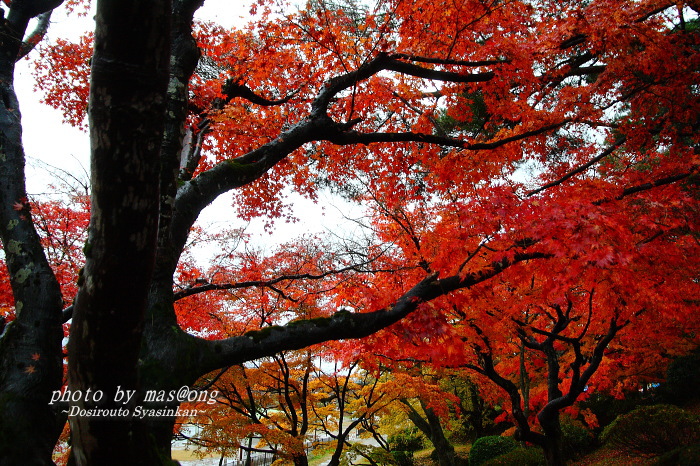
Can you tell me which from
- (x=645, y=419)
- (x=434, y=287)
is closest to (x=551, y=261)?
(x=434, y=287)

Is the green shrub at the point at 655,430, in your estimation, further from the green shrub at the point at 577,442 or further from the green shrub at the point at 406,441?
the green shrub at the point at 406,441

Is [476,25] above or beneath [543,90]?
above

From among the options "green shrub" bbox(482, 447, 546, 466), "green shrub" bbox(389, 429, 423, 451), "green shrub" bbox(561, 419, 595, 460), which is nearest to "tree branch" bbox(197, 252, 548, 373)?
"green shrub" bbox(482, 447, 546, 466)

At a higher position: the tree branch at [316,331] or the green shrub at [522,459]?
the tree branch at [316,331]

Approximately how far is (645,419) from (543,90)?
25.8ft

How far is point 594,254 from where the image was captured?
3.83m

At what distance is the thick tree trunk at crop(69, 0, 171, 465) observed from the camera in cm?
150

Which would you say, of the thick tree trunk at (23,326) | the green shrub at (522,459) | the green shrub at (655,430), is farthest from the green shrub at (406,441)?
the thick tree trunk at (23,326)

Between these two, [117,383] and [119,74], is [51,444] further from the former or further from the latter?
[119,74]

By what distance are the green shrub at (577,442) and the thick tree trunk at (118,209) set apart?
1404cm

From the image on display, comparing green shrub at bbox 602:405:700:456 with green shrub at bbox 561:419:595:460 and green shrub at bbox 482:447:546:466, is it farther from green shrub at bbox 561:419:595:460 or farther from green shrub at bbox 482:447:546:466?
green shrub at bbox 561:419:595:460

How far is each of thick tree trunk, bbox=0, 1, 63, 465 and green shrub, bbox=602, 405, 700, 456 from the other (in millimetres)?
10968

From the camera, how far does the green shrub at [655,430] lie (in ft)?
26.7

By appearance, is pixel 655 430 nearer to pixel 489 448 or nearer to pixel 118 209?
pixel 489 448
